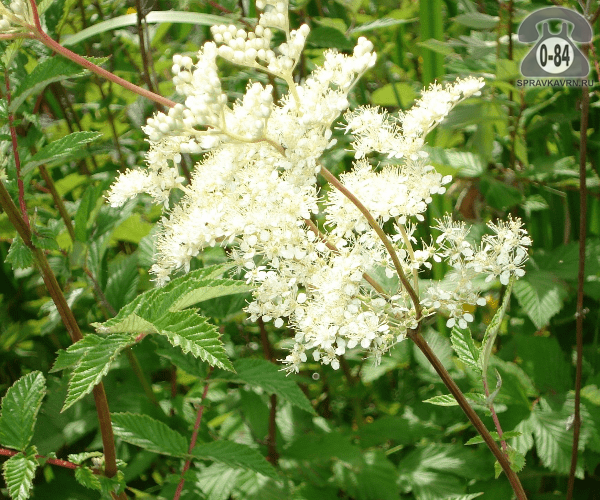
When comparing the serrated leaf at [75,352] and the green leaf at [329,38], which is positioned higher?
the green leaf at [329,38]

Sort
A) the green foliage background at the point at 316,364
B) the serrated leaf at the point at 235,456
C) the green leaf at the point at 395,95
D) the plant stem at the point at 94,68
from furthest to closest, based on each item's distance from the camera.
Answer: the green leaf at the point at 395,95 → the green foliage background at the point at 316,364 → the serrated leaf at the point at 235,456 → the plant stem at the point at 94,68

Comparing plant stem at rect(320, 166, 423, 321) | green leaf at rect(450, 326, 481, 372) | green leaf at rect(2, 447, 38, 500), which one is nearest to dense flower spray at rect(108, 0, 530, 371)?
plant stem at rect(320, 166, 423, 321)

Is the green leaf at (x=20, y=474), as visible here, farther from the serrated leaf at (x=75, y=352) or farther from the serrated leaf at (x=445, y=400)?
the serrated leaf at (x=445, y=400)

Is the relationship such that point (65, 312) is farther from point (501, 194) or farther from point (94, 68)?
point (501, 194)

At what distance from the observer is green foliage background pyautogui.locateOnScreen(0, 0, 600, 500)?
1322mm

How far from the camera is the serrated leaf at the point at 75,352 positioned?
85 centimetres

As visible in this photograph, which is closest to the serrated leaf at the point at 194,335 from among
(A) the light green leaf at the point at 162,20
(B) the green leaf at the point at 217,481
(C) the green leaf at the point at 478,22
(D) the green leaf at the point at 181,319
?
(D) the green leaf at the point at 181,319

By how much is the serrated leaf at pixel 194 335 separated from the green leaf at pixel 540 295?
36.9 inches

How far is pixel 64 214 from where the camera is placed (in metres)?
1.58

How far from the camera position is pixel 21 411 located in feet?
3.49

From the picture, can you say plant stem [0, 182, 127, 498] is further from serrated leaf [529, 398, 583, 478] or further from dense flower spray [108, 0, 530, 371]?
serrated leaf [529, 398, 583, 478]

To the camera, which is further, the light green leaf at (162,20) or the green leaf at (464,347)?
the light green leaf at (162,20)
